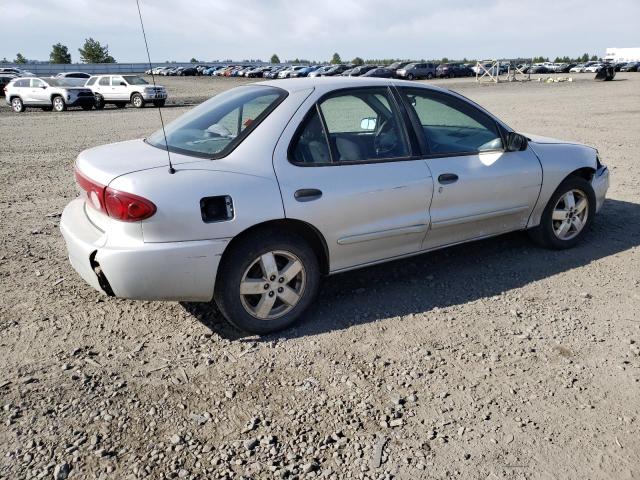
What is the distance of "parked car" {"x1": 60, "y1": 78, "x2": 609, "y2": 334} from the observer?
3264 mm

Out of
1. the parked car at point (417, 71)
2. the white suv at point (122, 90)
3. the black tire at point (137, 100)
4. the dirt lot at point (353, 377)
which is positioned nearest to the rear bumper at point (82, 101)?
the white suv at point (122, 90)

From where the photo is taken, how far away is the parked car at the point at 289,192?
10.7ft

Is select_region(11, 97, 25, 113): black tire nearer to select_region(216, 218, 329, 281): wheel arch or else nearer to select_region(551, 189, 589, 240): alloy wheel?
select_region(216, 218, 329, 281): wheel arch

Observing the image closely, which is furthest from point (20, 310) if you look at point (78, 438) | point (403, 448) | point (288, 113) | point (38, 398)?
point (403, 448)

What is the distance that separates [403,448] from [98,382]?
176 cm

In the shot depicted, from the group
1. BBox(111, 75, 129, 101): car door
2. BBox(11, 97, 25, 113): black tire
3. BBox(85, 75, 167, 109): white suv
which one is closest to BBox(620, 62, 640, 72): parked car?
BBox(85, 75, 167, 109): white suv

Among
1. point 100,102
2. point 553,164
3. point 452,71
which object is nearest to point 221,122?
point 553,164

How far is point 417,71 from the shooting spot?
55.6 metres

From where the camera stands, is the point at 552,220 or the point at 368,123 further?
the point at 552,220

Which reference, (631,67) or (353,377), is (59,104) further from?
(631,67)

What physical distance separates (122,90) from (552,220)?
2616cm

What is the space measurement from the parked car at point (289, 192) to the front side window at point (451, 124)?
0.5 inches

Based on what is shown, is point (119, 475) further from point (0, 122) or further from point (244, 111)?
point (0, 122)

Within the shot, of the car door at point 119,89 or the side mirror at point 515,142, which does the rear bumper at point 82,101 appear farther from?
the side mirror at point 515,142
